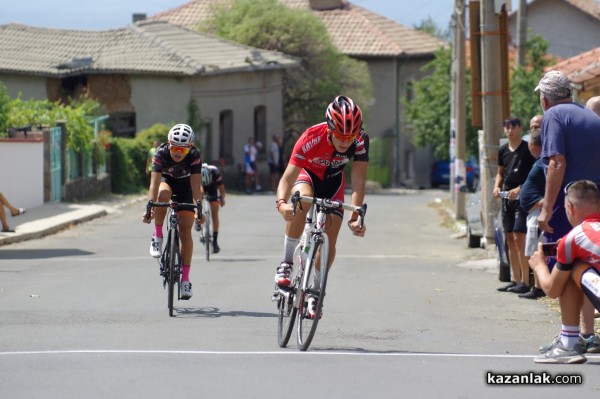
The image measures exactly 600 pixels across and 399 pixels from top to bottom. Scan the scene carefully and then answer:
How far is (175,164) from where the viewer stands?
39.2ft

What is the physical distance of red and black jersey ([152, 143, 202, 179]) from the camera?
11875 millimetres

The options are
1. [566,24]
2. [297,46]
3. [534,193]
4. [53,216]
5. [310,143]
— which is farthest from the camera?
[566,24]

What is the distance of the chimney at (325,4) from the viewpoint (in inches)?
2498

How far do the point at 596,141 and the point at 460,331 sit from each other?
7.01ft

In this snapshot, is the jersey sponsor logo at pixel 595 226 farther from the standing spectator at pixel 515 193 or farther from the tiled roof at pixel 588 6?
the tiled roof at pixel 588 6

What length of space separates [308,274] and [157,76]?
36.2m

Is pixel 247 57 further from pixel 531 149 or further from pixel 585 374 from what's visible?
pixel 585 374

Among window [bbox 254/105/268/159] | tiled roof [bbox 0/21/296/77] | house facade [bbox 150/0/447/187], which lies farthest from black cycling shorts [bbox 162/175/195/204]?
house facade [bbox 150/0/447/187]

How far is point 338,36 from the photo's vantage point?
61.2 meters

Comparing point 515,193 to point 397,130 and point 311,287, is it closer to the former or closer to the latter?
point 311,287

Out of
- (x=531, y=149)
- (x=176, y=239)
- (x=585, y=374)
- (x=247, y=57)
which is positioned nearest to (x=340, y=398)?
(x=585, y=374)

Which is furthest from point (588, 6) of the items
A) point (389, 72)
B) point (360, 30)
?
point (360, 30)

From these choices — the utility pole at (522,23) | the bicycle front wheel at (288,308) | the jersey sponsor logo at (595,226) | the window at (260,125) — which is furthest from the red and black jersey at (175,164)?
the window at (260,125)

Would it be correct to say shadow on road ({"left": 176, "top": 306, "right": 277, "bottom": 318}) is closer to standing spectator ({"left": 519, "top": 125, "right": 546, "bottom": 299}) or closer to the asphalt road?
the asphalt road
